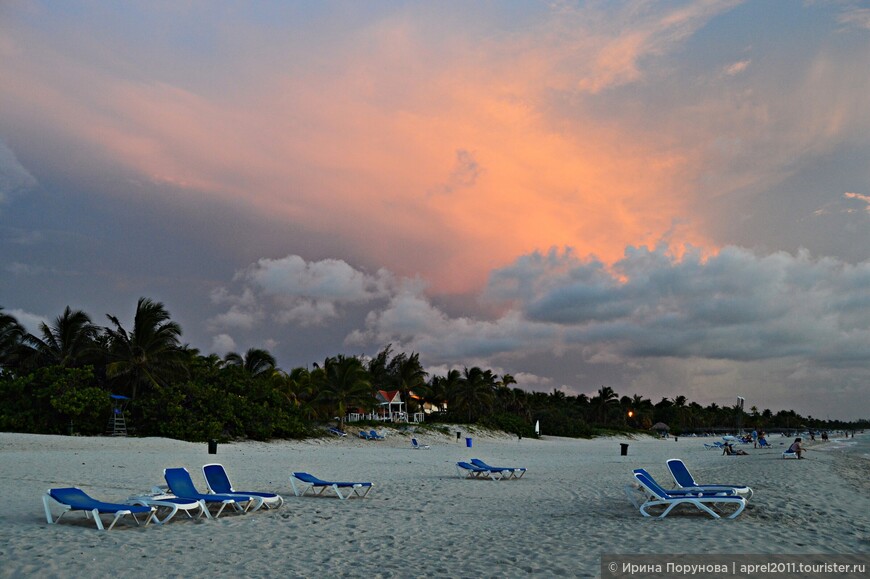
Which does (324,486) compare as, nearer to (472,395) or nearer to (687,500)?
(687,500)

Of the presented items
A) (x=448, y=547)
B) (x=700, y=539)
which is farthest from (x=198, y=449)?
(x=700, y=539)

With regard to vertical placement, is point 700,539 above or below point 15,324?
below

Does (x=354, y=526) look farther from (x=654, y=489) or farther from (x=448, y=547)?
(x=654, y=489)

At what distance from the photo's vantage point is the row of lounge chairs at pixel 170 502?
8.16m

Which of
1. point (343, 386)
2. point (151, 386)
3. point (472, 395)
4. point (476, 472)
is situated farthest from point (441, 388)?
point (476, 472)

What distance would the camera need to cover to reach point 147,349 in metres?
31.8

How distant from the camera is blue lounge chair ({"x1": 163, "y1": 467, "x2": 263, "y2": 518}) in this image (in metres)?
9.48

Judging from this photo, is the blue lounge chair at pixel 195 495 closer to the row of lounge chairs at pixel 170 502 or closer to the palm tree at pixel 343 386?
the row of lounge chairs at pixel 170 502

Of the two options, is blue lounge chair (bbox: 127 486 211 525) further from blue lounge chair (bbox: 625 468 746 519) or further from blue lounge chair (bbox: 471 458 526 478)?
blue lounge chair (bbox: 471 458 526 478)

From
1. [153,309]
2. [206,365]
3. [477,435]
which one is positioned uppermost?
[153,309]

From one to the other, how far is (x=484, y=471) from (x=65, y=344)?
25.2m

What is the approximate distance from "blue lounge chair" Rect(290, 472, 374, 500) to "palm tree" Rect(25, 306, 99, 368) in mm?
23239

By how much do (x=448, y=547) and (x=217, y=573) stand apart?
282 cm

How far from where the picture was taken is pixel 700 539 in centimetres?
777
